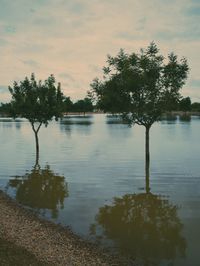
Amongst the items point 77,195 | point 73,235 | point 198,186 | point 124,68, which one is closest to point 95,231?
point 73,235

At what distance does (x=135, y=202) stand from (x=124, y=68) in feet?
59.0

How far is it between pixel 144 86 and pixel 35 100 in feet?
52.4

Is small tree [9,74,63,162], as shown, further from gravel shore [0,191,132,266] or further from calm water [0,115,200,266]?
gravel shore [0,191,132,266]

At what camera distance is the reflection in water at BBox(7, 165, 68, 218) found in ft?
73.9

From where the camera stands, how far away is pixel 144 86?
3841 cm

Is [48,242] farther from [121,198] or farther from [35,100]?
[35,100]

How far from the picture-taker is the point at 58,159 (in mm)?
42906

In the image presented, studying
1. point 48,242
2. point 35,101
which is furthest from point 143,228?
point 35,101

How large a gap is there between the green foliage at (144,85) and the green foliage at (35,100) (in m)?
11.0

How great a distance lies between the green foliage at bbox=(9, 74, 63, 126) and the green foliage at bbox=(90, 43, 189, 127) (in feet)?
36.2

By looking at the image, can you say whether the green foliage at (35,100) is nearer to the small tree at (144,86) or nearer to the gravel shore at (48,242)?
the small tree at (144,86)

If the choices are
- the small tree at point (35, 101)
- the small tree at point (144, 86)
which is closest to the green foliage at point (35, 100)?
the small tree at point (35, 101)

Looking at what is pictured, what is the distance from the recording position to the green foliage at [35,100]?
48125 millimetres

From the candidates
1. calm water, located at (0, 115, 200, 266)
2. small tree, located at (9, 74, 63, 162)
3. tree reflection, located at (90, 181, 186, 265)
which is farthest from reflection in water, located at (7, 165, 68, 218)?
small tree, located at (9, 74, 63, 162)
